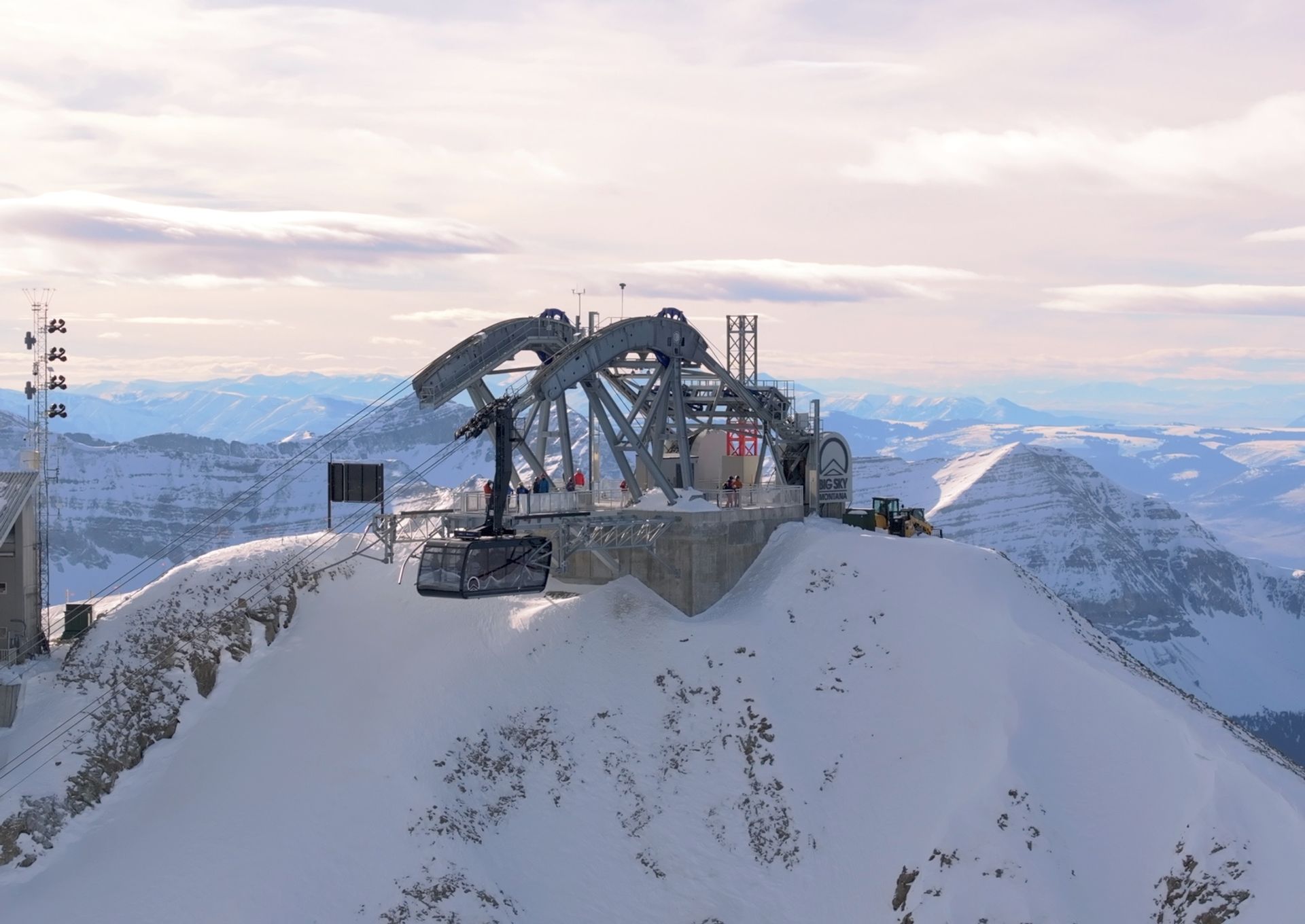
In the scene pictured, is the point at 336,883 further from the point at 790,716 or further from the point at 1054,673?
the point at 1054,673

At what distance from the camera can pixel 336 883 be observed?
1887 inches

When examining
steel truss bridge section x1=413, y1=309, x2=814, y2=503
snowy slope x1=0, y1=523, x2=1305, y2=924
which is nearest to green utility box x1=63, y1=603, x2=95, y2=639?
snowy slope x1=0, y1=523, x2=1305, y2=924

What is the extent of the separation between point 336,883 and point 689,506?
27.5 metres

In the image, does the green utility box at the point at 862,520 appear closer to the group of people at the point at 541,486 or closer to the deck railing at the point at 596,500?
the deck railing at the point at 596,500

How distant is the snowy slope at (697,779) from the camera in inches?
1870

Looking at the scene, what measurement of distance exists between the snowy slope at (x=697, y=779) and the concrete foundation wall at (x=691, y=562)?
1343mm

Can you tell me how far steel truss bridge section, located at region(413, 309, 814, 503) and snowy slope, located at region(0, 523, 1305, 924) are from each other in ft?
31.1

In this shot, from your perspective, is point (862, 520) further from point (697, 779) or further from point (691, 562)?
point (697, 779)

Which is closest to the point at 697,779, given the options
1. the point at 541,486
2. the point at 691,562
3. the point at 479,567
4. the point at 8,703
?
the point at 479,567

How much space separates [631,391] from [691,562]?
55.1ft

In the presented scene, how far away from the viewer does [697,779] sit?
5491cm

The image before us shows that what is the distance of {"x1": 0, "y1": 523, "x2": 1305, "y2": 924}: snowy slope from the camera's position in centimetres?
4750

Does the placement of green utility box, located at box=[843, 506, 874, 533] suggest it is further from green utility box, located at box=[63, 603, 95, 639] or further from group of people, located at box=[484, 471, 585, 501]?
green utility box, located at box=[63, 603, 95, 639]

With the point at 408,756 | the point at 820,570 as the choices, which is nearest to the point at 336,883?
the point at 408,756
